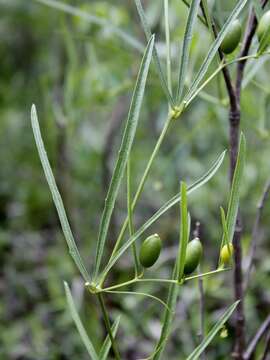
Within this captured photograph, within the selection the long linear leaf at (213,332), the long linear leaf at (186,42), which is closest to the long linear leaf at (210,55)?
the long linear leaf at (186,42)

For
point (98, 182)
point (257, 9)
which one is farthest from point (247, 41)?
point (98, 182)

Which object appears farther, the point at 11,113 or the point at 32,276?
the point at 11,113

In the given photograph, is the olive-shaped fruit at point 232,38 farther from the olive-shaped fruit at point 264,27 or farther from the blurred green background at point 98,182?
the blurred green background at point 98,182

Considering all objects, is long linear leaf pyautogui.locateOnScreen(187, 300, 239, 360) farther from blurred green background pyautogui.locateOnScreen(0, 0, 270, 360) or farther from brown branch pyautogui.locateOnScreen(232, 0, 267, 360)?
blurred green background pyautogui.locateOnScreen(0, 0, 270, 360)

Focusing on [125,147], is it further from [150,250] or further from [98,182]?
[98,182]

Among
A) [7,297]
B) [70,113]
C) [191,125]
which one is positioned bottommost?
[7,297]

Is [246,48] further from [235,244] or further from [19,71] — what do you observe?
[19,71]

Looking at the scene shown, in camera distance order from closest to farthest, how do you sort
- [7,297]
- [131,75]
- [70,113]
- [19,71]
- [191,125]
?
[70,113], [131,75], [7,297], [191,125], [19,71]

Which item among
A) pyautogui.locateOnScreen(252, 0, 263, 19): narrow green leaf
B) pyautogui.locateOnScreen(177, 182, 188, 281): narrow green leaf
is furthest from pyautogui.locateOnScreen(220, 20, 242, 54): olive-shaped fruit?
pyautogui.locateOnScreen(177, 182, 188, 281): narrow green leaf

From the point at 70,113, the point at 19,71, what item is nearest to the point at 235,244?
the point at 70,113
